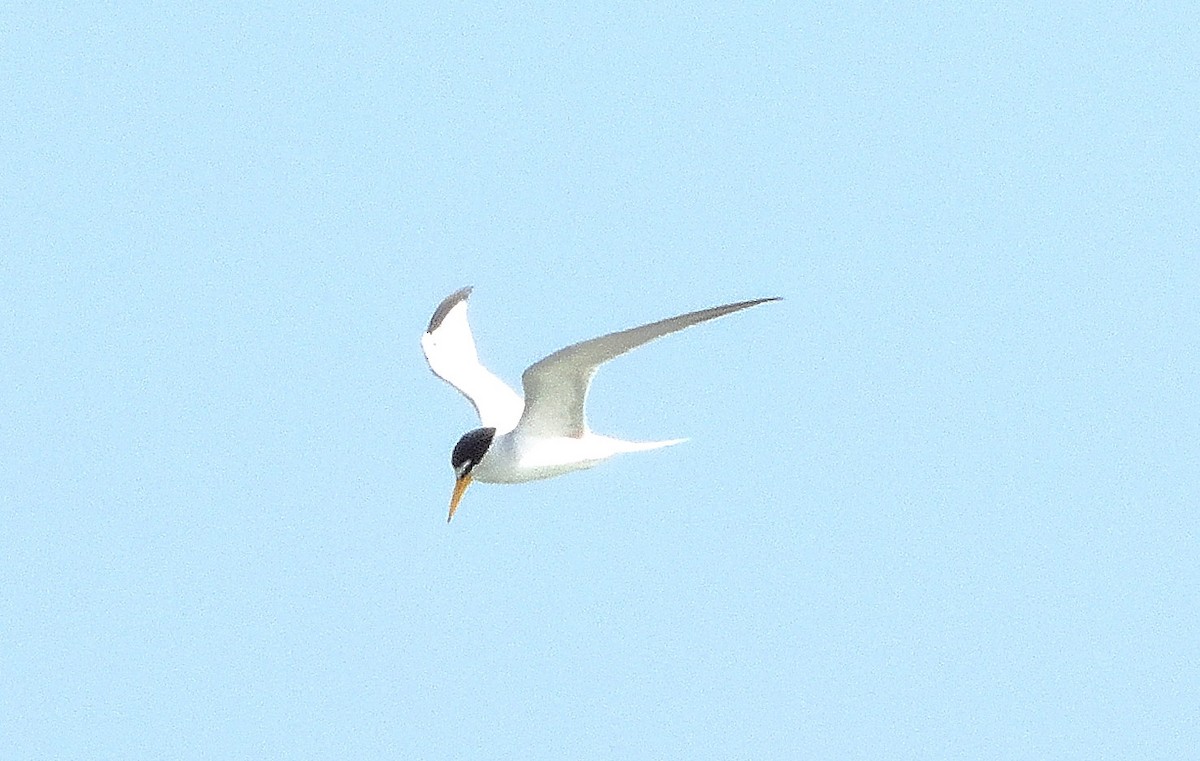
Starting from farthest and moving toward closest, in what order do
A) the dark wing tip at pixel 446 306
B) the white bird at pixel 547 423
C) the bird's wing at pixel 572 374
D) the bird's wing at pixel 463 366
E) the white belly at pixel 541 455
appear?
1. the dark wing tip at pixel 446 306
2. the bird's wing at pixel 463 366
3. the white belly at pixel 541 455
4. the white bird at pixel 547 423
5. the bird's wing at pixel 572 374

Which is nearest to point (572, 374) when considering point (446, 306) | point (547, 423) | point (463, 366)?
point (547, 423)

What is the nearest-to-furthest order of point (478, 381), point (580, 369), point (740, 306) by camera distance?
point (740, 306) < point (580, 369) < point (478, 381)

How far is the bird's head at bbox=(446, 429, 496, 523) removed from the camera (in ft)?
36.6

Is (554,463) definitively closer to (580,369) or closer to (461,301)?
(580,369)

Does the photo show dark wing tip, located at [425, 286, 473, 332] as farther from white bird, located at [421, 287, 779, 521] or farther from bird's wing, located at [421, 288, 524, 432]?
white bird, located at [421, 287, 779, 521]

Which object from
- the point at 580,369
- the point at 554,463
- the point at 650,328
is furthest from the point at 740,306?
the point at 554,463

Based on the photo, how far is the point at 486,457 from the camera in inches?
440

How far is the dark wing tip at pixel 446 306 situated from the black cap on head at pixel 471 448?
91.2 inches

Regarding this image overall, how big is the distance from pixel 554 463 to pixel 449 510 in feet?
2.28

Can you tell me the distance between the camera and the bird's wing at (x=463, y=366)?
12.3m

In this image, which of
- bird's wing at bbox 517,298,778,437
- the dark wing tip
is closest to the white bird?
bird's wing at bbox 517,298,778,437

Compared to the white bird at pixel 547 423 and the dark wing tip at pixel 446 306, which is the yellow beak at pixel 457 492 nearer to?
the white bird at pixel 547 423

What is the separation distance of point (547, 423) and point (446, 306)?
2.95 metres

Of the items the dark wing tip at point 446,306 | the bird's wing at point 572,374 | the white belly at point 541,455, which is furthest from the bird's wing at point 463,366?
the bird's wing at point 572,374
